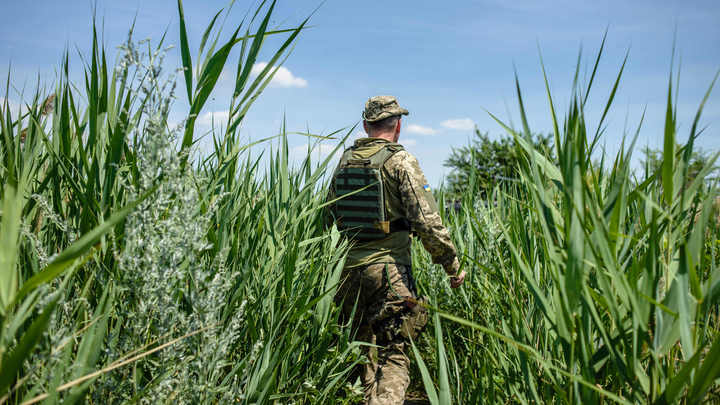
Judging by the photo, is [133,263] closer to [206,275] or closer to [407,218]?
[206,275]

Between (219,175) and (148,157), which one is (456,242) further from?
(148,157)

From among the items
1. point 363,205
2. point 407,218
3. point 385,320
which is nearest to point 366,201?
point 363,205

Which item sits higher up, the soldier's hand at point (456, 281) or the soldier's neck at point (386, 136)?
the soldier's neck at point (386, 136)

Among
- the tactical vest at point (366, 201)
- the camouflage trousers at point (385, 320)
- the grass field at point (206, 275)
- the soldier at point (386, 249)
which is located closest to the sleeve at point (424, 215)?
the soldier at point (386, 249)

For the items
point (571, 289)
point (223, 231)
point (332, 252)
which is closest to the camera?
point (571, 289)

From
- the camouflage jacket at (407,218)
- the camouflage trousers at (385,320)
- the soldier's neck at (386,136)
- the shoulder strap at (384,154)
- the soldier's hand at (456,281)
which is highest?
the soldier's neck at (386,136)

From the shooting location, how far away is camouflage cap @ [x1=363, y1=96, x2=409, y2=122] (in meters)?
3.08

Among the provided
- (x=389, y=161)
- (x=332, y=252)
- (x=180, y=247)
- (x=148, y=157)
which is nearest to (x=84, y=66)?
(x=148, y=157)

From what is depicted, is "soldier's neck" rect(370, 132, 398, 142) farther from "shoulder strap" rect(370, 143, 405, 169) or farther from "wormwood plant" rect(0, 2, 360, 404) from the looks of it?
"wormwood plant" rect(0, 2, 360, 404)

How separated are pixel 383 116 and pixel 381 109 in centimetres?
7

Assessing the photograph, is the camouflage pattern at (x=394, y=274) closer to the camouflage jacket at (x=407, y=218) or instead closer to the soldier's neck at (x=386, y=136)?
the camouflage jacket at (x=407, y=218)

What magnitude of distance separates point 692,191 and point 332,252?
167cm

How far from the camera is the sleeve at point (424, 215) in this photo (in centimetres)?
274

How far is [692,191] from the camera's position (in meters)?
1.23
